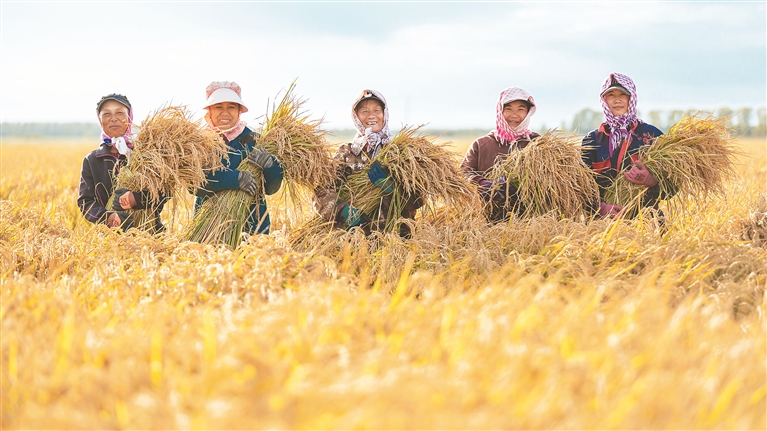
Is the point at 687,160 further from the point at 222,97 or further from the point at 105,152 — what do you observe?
the point at 105,152

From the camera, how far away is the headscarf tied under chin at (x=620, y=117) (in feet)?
14.6

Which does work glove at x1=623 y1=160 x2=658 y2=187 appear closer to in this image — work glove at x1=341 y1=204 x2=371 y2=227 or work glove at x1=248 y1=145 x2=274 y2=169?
work glove at x1=341 y1=204 x2=371 y2=227

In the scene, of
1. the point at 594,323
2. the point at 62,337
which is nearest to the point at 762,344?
the point at 594,323

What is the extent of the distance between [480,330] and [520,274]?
121 centimetres

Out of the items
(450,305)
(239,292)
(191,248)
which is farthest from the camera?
(191,248)

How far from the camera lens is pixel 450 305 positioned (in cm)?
226

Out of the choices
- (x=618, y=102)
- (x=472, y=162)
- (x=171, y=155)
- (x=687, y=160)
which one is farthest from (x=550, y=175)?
(x=171, y=155)

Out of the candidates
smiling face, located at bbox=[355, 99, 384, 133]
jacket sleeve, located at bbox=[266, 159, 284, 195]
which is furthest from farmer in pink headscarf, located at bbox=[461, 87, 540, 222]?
jacket sleeve, located at bbox=[266, 159, 284, 195]

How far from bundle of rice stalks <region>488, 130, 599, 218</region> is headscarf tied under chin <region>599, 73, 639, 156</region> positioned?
36cm

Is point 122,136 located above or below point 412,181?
above

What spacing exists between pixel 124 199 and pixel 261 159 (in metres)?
0.84

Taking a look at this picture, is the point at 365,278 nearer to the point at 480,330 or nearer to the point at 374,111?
the point at 480,330

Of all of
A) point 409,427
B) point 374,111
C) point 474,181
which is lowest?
point 409,427

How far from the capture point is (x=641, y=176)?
4266mm
